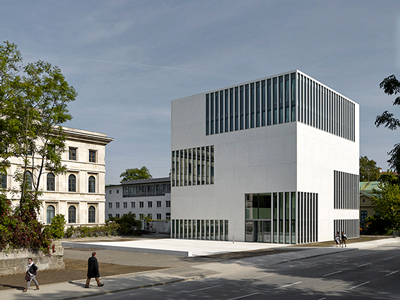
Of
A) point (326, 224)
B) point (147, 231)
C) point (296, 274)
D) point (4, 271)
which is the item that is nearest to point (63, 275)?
point (4, 271)

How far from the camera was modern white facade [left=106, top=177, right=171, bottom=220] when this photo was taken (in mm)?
86525

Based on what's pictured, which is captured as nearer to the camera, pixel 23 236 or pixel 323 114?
pixel 23 236

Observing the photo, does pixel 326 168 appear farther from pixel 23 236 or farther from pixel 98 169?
pixel 23 236

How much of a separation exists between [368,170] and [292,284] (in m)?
113

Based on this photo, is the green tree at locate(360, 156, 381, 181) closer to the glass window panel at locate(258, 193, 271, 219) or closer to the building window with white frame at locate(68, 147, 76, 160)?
the glass window panel at locate(258, 193, 271, 219)

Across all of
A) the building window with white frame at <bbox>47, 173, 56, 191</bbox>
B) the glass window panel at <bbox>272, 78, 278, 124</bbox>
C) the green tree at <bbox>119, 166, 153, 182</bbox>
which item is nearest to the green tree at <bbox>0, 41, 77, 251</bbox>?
the glass window panel at <bbox>272, 78, 278, 124</bbox>

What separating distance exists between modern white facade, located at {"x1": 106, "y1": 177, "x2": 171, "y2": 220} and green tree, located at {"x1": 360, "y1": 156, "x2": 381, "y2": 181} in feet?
213


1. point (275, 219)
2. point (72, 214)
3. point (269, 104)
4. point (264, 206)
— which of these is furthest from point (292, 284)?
point (72, 214)

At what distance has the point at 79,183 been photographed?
215 ft

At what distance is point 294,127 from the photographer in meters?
50.8

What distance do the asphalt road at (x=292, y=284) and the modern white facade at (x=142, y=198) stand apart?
57.9m

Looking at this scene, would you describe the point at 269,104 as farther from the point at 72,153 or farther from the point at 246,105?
the point at 72,153

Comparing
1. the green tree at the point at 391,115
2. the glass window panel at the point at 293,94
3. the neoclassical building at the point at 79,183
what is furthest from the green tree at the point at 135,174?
the green tree at the point at 391,115

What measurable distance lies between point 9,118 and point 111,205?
73667 millimetres
